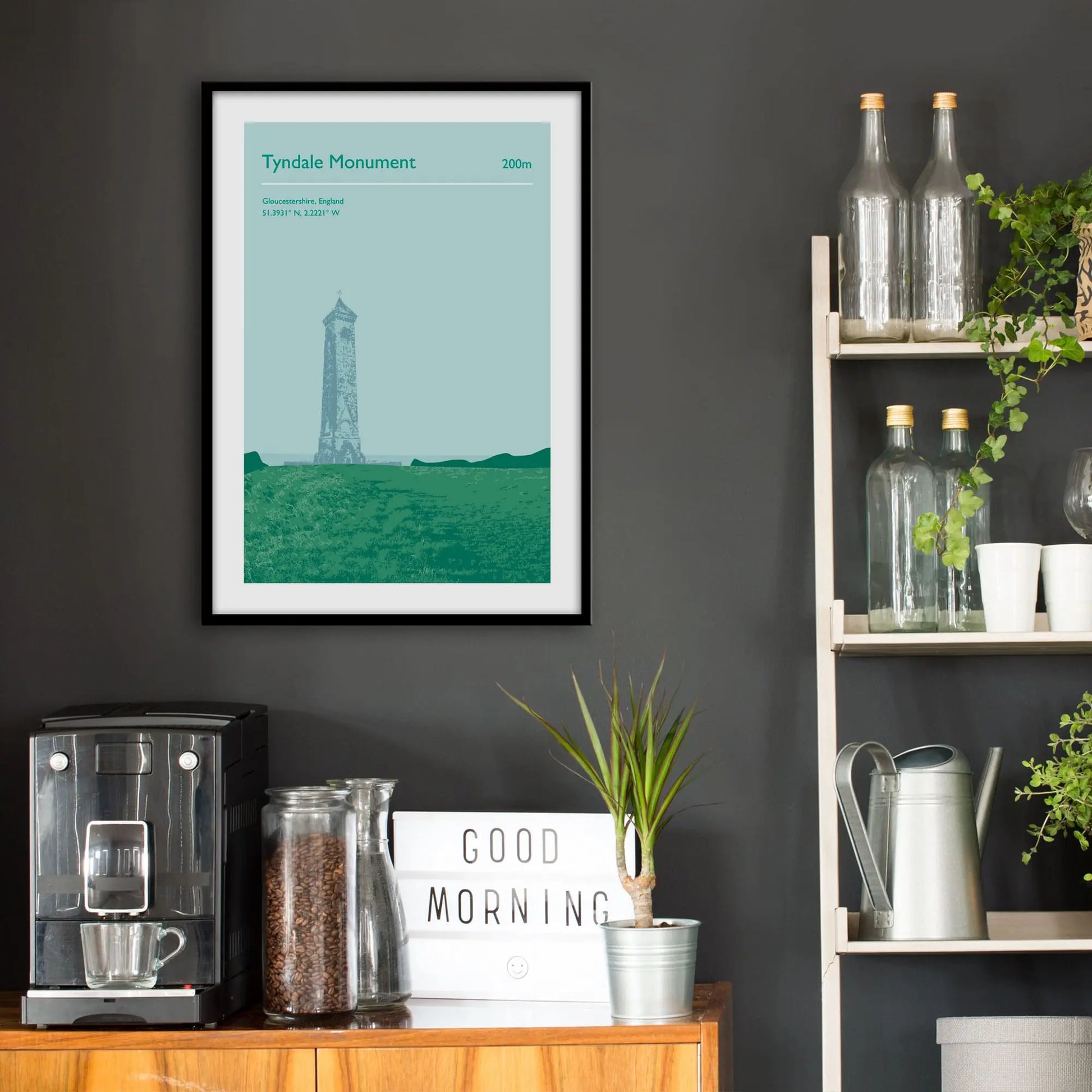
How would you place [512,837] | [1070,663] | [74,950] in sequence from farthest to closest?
[1070,663]
[512,837]
[74,950]

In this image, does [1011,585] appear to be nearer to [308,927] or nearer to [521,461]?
[521,461]

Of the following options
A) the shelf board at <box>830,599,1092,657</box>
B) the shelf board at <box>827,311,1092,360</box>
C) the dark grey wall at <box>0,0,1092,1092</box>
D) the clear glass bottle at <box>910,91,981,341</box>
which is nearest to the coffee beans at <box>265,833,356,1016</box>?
the dark grey wall at <box>0,0,1092,1092</box>

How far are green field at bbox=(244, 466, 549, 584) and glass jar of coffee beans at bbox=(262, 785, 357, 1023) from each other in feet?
1.38

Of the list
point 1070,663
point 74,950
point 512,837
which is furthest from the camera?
point 1070,663

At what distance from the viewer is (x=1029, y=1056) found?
1808mm

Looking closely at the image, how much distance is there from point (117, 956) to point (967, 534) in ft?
4.30

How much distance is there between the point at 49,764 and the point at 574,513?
84 cm

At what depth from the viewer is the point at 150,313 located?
6.91ft

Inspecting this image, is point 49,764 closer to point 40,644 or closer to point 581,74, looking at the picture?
point 40,644

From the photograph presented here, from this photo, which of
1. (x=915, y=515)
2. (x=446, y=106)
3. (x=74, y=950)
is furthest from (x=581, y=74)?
(x=74, y=950)

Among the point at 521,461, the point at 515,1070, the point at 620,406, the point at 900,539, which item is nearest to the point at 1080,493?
the point at 900,539

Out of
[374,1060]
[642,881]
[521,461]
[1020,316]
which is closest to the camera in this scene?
[374,1060]

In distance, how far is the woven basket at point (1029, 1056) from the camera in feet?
5.92

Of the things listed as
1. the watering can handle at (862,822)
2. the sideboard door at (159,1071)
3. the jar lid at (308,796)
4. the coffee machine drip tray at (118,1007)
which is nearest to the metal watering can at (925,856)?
the watering can handle at (862,822)
